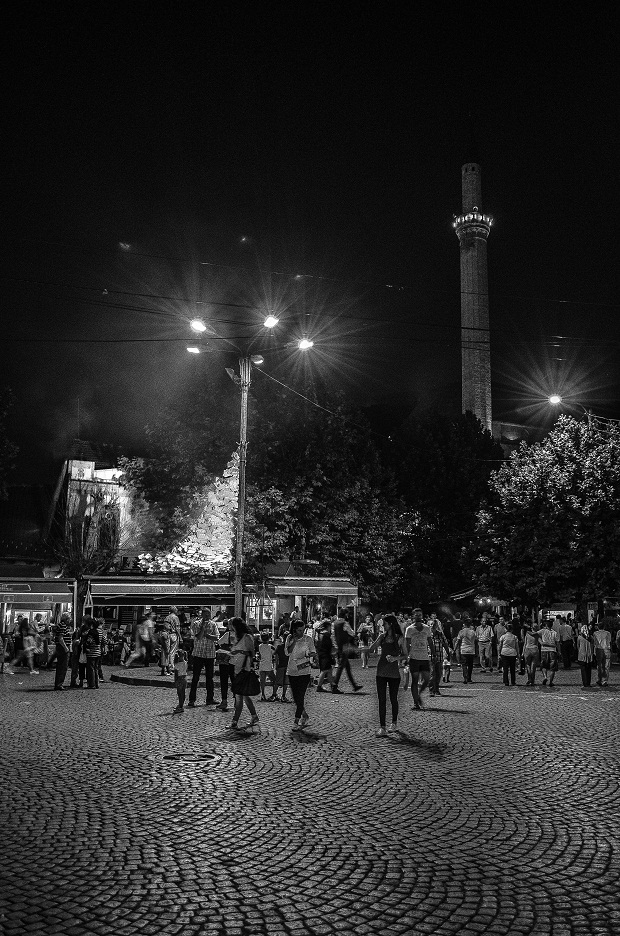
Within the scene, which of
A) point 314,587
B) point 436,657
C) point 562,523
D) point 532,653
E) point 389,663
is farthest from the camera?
point 562,523

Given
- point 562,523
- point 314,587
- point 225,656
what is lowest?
point 225,656

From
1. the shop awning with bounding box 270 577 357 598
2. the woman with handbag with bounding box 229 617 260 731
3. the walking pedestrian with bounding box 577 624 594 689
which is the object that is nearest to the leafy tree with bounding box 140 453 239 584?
the shop awning with bounding box 270 577 357 598

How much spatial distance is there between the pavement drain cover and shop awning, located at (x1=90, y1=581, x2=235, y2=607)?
1844 cm

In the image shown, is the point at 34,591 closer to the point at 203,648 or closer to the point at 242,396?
the point at 242,396

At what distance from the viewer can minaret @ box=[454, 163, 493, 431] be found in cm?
7150

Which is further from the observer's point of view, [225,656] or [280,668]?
[280,668]

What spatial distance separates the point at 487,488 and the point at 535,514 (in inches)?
464

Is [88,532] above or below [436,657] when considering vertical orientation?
above

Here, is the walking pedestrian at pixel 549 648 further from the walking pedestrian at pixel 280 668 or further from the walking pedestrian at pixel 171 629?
the walking pedestrian at pixel 171 629

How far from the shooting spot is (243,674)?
444 inches

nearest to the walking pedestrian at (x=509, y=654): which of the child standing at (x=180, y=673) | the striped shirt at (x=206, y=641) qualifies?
the striped shirt at (x=206, y=641)

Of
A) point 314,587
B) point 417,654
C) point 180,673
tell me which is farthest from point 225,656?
point 314,587

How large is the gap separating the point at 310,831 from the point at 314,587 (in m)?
23.1

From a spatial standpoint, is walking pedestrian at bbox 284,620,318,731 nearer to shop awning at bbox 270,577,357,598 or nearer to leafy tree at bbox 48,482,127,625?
shop awning at bbox 270,577,357,598
